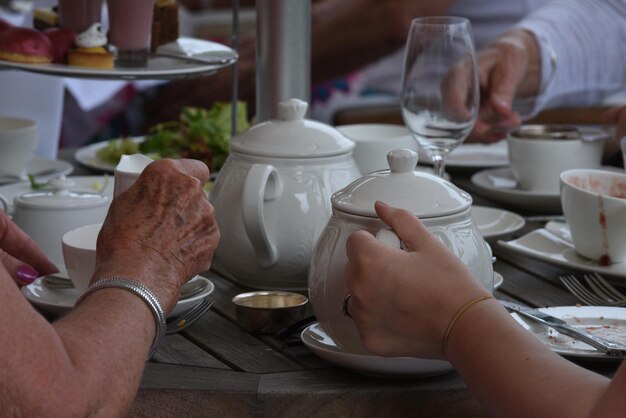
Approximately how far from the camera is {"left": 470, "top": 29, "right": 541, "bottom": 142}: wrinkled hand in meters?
1.85

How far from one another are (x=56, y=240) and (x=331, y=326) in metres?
0.44

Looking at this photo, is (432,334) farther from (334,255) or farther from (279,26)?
(279,26)

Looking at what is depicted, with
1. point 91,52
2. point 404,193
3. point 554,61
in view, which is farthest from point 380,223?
point 554,61

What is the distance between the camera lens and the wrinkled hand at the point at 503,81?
72.8 inches

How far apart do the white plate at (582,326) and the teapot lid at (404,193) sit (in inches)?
6.3

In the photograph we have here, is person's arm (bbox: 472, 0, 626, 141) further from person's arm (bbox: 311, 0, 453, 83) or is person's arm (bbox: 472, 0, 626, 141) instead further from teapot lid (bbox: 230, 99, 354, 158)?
teapot lid (bbox: 230, 99, 354, 158)

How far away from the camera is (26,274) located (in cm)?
113

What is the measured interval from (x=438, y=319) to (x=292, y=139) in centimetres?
37

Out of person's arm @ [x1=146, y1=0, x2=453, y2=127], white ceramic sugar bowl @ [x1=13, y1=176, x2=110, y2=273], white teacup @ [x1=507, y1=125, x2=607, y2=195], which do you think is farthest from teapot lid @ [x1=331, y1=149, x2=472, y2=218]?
person's arm @ [x1=146, y1=0, x2=453, y2=127]

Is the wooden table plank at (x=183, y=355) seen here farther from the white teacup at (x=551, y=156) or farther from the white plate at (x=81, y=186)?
the white teacup at (x=551, y=156)

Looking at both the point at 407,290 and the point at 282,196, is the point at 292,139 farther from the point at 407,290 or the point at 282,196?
the point at 407,290

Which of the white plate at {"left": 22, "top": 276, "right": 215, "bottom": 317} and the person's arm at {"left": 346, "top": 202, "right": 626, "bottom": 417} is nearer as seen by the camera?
the person's arm at {"left": 346, "top": 202, "right": 626, "bottom": 417}

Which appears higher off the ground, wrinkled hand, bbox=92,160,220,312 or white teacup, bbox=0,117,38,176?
wrinkled hand, bbox=92,160,220,312

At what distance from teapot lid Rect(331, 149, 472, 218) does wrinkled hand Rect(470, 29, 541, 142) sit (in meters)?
0.91
